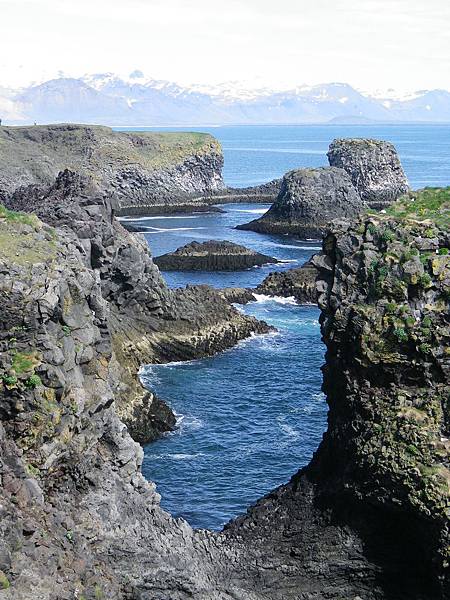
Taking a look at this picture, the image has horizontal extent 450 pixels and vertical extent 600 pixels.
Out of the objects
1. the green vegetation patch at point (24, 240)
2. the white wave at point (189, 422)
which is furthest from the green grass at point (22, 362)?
the white wave at point (189, 422)

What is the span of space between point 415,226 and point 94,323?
1398cm

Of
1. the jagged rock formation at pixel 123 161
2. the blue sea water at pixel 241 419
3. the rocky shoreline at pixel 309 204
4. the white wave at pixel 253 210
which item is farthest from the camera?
the jagged rock formation at pixel 123 161

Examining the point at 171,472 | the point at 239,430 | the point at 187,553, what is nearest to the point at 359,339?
the point at 187,553

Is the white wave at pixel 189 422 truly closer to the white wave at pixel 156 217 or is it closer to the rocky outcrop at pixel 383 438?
the rocky outcrop at pixel 383 438

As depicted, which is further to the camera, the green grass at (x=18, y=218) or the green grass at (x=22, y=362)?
the green grass at (x=18, y=218)

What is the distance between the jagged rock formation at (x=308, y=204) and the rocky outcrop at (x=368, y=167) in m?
30.6

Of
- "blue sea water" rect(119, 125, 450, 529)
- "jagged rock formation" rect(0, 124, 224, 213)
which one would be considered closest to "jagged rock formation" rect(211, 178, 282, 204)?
"jagged rock formation" rect(0, 124, 224, 213)

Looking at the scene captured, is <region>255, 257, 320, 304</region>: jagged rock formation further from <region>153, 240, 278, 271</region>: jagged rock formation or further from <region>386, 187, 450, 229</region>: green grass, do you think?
<region>386, 187, 450, 229</region>: green grass

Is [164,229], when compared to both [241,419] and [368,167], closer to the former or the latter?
[368,167]

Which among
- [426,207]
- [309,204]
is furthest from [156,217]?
[426,207]

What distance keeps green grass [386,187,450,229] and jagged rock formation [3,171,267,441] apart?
2503 centimetres

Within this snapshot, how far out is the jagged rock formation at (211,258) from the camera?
112 m

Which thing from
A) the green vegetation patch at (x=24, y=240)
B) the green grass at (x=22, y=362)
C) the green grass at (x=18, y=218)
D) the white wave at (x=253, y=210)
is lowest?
the white wave at (x=253, y=210)

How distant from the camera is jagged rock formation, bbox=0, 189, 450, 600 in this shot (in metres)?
32.0
